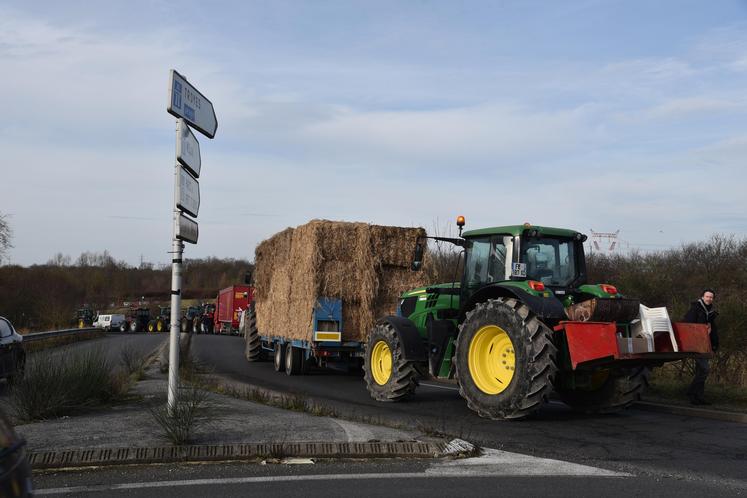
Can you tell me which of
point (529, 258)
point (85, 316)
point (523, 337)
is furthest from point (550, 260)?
point (85, 316)

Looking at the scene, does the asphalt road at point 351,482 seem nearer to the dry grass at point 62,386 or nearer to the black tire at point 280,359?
the dry grass at point 62,386

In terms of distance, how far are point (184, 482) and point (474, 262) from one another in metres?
6.73

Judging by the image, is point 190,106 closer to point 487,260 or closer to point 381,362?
point 487,260

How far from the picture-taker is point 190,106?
26.1 feet

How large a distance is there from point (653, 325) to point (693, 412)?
1.79 meters

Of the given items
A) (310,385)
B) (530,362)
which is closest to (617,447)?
(530,362)

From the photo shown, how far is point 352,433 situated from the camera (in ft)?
24.6

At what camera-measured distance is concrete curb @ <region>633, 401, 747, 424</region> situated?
9.90 metres

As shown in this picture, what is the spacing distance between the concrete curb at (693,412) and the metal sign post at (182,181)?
284 inches

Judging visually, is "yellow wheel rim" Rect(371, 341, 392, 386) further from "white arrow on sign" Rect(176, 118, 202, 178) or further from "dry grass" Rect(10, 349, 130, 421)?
"white arrow on sign" Rect(176, 118, 202, 178)

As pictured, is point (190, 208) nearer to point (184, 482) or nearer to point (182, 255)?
point (182, 255)

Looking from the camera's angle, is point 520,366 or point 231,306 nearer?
point 520,366

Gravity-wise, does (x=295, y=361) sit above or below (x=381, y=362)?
below

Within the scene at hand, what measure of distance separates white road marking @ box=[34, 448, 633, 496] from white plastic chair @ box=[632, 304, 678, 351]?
3364mm
